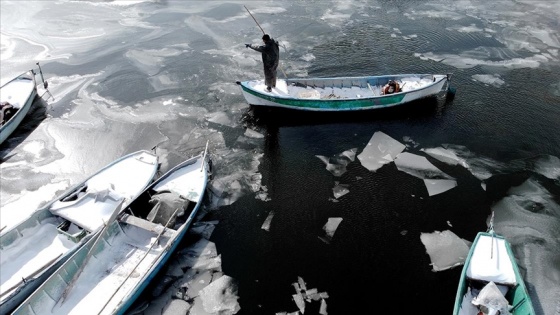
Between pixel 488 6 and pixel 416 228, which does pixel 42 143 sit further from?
pixel 488 6

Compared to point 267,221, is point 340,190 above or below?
above

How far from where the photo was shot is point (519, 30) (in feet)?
70.6

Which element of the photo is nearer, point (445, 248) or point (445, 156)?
point (445, 248)

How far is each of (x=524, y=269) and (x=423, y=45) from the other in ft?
45.4

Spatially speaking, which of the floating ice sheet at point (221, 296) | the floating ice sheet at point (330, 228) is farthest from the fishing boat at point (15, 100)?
the floating ice sheet at point (330, 228)

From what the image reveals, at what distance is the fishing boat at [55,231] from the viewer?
352 inches

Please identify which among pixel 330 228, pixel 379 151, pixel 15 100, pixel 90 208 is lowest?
pixel 330 228

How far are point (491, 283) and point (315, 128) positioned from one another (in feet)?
27.6

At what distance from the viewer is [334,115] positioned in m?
15.6

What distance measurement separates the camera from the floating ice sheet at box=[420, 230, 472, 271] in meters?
10.1

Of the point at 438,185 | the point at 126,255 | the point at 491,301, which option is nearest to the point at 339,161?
the point at 438,185

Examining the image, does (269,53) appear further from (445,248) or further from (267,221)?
(445,248)

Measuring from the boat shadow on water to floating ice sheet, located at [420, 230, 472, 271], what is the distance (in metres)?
6.14

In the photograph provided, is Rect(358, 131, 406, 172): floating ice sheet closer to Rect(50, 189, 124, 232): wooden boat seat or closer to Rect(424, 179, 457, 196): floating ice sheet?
Rect(424, 179, 457, 196): floating ice sheet
